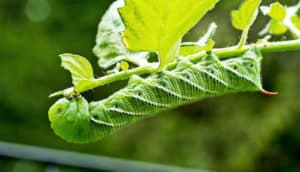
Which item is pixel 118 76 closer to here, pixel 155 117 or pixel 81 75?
pixel 81 75

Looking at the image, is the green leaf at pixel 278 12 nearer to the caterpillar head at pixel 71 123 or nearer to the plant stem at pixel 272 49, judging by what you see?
the plant stem at pixel 272 49

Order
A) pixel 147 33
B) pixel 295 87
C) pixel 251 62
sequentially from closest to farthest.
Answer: pixel 147 33 < pixel 251 62 < pixel 295 87

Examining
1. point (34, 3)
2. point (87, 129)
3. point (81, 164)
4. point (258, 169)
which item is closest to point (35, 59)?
point (34, 3)

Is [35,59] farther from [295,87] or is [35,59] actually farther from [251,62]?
[251,62]

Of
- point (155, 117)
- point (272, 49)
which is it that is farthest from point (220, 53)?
point (155, 117)

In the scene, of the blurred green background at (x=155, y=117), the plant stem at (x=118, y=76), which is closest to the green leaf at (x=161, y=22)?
the plant stem at (x=118, y=76)

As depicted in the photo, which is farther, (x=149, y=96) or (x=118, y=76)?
(x=149, y=96)

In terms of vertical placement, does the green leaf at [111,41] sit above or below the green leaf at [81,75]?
above

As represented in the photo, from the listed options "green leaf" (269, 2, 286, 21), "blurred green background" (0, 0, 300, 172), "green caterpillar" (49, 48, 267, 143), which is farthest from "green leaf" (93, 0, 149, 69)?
"blurred green background" (0, 0, 300, 172)
